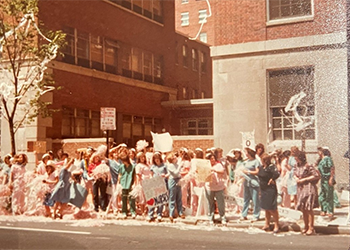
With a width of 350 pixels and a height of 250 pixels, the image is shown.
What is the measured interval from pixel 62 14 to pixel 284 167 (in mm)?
2629

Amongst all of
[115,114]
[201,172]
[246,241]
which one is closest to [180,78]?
[115,114]

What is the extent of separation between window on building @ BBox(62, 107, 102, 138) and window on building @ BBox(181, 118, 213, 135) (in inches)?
31.4

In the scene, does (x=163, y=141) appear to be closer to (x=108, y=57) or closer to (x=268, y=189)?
(x=108, y=57)

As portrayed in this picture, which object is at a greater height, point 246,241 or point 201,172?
point 201,172

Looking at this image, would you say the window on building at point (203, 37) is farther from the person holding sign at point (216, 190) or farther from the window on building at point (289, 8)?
the person holding sign at point (216, 190)

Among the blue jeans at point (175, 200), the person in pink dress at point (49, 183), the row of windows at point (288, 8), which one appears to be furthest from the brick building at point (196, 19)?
the person in pink dress at point (49, 183)

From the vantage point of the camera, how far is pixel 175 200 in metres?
5.81

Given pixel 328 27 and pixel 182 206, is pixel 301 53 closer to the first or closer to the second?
pixel 328 27

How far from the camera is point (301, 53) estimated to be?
3.76m

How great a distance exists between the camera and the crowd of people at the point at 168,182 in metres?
3.99

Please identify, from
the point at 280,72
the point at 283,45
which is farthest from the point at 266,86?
the point at 283,45

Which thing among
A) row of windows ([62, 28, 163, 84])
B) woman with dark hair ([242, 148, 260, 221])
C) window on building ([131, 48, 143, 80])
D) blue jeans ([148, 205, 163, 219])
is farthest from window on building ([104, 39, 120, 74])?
blue jeans ([148, 205, 163, 219])

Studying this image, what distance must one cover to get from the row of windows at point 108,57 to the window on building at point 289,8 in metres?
1.35

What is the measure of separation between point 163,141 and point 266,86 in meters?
1.19
